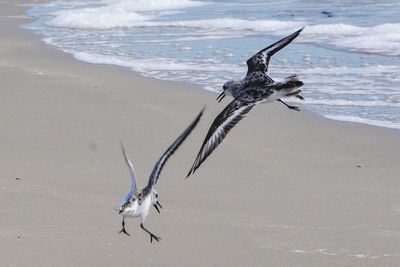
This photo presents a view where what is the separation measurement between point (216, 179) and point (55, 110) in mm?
2967

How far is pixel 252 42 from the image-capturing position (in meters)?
15.2

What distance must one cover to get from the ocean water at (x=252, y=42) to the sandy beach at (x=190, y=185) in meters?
0.85

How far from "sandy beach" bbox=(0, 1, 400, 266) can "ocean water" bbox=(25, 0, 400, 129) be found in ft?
2.80

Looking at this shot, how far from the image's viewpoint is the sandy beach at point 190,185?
5480 mm

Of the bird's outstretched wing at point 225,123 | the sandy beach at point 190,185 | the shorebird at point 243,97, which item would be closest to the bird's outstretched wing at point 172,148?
the shorebird at point 243,97

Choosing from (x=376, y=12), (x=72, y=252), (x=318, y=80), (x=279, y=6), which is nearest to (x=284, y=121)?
(x=318, y=80)

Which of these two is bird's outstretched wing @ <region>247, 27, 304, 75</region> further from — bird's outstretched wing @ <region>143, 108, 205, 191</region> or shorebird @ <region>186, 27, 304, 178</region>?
bird's outstretched wing @ <region>143, 108, 205, 191</region>

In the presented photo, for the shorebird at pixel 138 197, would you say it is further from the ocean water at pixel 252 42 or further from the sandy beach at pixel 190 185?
the ocean water at pixel 252 42

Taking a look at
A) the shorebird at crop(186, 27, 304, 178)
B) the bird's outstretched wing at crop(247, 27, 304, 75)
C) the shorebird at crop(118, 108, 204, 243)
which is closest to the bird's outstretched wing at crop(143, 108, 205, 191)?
the shorebird at crop(118, 108, 204, 243)

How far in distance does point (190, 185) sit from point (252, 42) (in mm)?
8641

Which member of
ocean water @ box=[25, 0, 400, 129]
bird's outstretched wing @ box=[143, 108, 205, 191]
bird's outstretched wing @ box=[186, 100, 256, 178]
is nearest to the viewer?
bird's outstretched wing @ box=[143, 108, 205, 191]

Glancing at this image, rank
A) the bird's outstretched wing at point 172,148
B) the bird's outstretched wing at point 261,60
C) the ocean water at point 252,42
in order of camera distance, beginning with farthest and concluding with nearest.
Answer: the ocean water at point 252,42, the bird's outstretched wing at point 261,60, the bird's outstretched wing at point 172,148

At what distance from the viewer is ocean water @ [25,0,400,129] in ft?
34.7

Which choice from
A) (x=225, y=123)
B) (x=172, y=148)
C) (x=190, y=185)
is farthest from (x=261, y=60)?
(x=172, y=148)
